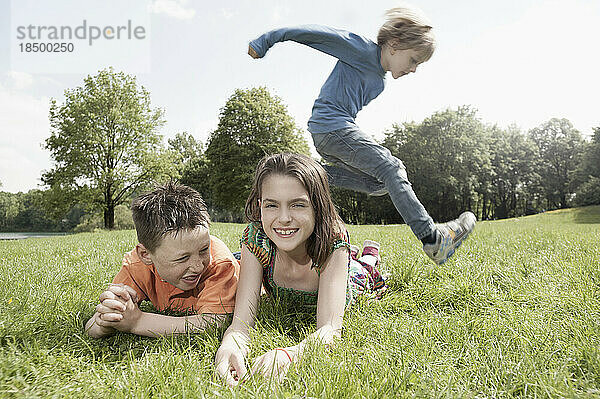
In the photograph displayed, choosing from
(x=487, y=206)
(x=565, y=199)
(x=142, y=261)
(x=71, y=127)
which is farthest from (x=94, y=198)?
(x=565, y=199)

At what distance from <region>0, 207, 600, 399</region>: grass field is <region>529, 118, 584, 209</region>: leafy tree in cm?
4887

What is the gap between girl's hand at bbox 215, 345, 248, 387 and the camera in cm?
188

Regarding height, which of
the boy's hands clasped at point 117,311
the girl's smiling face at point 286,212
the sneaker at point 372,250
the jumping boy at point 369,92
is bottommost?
the boy's hands clasped at point 117,311

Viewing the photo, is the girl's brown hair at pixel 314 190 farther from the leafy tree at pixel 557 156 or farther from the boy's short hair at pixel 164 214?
the leafy tree at pixel 557 156

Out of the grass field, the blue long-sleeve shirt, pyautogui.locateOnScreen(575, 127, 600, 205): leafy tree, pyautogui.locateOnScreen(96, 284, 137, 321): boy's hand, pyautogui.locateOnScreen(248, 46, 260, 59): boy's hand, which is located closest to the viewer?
the grass field

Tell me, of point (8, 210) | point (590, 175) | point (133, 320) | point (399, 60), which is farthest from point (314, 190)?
point (8, 210)

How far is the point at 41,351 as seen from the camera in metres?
2.13

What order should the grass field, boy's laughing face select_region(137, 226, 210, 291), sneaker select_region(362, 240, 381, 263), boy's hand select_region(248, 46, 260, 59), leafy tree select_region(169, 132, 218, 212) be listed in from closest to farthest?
1. the grass field
2. boy's laughing face select_region(137, 226, 210, 291)
3. boy's hand select_region(248, 46, 260, 59)
4. sneaker select_region(362, 240, 381, 263)
5. leafy tree select_region(169, 132, 218, 212)

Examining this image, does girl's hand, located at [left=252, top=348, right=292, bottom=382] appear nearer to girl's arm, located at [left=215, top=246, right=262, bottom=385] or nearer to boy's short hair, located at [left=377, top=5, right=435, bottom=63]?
girl's arm, located at [left=215, top=246, right=262, bottom=385]

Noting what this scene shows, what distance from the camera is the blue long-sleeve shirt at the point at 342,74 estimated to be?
341 centimetres

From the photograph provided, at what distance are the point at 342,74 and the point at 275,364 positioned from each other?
2.62m

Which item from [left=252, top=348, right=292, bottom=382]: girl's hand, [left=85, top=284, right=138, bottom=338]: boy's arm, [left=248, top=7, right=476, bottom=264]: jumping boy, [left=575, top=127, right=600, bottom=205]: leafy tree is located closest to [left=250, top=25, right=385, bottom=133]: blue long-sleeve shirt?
[left=248, top=7, right=476, bottom=264]: jumping boy

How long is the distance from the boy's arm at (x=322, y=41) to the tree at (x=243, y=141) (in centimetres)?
2625

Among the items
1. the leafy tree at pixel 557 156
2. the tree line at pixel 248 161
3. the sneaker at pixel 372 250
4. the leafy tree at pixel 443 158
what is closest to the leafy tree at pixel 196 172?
the tree line at pixel 248 161
